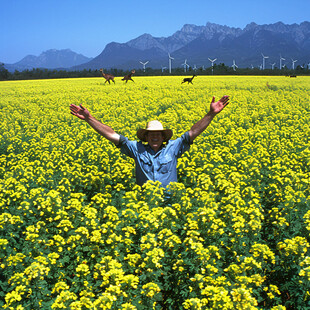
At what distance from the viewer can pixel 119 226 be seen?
17.0ft

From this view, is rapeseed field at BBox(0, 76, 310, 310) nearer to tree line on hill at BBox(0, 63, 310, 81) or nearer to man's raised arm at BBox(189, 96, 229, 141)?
man's raised arm at BBox(189, 96, 229, 141)

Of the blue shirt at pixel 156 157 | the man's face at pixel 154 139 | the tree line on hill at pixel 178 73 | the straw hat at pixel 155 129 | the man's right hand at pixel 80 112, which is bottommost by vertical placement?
the blue shirt at pixel 156 157

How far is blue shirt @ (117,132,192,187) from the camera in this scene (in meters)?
6.86

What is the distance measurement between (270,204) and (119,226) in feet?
12.0

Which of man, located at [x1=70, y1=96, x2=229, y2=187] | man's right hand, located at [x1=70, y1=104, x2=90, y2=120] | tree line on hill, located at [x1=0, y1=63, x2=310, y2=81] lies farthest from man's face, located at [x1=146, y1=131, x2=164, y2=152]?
tree line on hill, located at [x1=0, y1=63, x2=310, y2=81]

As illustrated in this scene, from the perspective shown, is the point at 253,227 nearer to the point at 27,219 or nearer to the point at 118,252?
the point at 118,252

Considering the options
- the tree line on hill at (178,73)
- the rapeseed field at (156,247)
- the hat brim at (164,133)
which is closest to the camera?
the rapeseed field at (156,247)

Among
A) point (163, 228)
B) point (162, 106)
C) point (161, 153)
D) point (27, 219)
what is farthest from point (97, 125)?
point (162, 106)

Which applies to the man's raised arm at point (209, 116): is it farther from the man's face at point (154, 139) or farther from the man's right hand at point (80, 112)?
the man's right hand at point (80, 112)

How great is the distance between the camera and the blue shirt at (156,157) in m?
6.86

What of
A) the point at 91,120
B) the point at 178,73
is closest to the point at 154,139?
the point at 91,120

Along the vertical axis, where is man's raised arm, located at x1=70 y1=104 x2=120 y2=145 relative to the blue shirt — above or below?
above

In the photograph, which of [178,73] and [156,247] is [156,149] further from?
[178,73]

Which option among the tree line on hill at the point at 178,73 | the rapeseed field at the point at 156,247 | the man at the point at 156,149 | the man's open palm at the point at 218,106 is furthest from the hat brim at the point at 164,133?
the tree line on hill at the point at 178,73
